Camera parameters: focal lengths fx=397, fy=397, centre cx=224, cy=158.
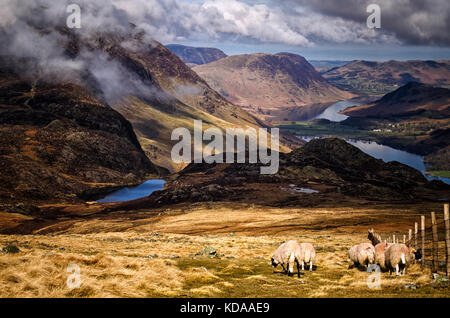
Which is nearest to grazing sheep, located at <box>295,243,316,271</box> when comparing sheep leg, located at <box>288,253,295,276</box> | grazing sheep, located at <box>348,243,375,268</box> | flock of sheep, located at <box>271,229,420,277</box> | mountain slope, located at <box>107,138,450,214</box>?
flock of sheep, located at <box>271,229,420,277</box>

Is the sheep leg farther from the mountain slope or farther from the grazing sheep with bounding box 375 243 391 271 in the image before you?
the mountain slope

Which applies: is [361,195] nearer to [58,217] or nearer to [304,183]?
[304,183]

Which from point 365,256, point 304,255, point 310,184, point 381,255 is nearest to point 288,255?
point 304,255

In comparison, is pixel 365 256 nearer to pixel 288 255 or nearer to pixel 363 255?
pixel 363 255

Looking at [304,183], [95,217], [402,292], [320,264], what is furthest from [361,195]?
[402,292]

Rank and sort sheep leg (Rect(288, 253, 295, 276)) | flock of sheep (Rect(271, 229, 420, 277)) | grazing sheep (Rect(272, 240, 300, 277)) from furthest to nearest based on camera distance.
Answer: grazing sheep (Rect(272, 240, 300, 277))
sheep leg (Rect(288, 253, 295, 276))
flock of sheep (Rect(271, 229, 420, 277))

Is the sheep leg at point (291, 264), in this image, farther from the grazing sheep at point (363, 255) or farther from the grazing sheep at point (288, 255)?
the grazing sheep at point (363, 255)

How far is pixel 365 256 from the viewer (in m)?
27.8

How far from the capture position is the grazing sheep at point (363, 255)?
2756 cm

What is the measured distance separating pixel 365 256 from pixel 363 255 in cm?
15

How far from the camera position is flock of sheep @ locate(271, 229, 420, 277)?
25.1m

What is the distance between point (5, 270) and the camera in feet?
65.4

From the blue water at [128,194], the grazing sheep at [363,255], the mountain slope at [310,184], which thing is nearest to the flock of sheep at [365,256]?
the grazing sheep at [363,255]
